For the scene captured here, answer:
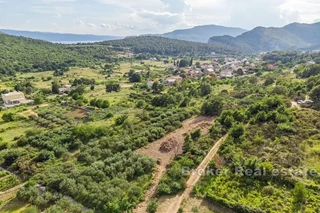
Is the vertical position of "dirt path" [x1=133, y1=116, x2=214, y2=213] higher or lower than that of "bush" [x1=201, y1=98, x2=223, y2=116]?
lower

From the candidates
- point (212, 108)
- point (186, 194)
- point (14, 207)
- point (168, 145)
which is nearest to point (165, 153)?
point (168, 145)

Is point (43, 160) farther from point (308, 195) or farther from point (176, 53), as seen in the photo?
point (176, 53)

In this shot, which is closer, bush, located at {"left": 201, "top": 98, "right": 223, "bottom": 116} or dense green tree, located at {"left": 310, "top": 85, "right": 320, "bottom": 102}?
dense green tree, located at {"left": 310, "top": 85, "right": 320, "bottom": 102}

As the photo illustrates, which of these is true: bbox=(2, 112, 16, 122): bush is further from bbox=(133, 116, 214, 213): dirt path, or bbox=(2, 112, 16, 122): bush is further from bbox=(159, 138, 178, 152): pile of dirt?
bbox=(159, 138, 178, 152): pile of dirt

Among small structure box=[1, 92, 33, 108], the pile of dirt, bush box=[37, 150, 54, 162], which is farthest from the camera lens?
small structure box=[1, 92, 33, 108]

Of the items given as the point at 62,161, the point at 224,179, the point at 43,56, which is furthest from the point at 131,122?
the point at 43,56

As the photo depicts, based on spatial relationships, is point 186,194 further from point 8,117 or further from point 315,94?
point 8,117

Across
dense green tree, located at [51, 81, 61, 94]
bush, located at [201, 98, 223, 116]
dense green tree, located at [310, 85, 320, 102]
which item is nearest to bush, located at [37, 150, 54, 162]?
bush, located at [201, 98, 223, 116]
